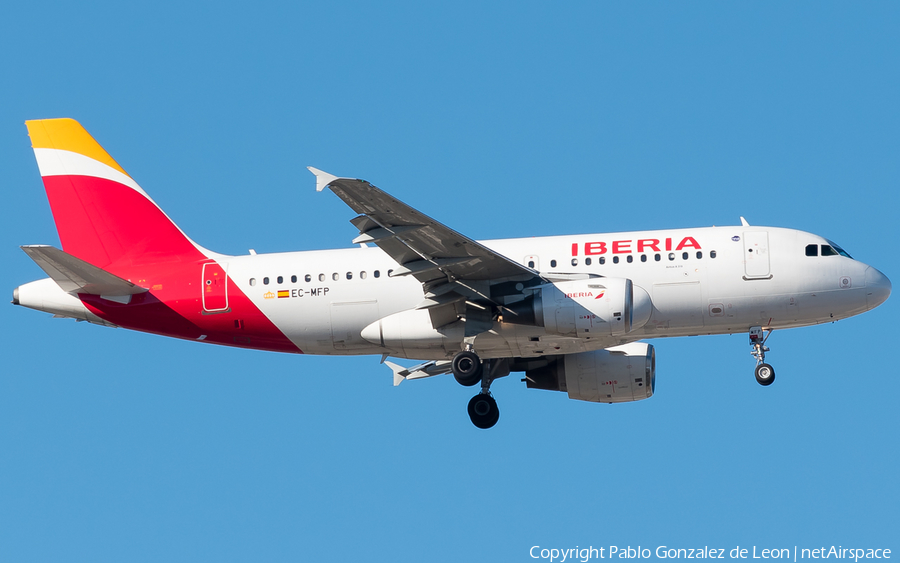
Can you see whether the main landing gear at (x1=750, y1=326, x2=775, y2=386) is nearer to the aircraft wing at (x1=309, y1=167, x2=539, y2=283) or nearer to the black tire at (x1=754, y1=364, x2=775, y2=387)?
the black tire at (x1=754, y1=364, x2=775, y2=387)

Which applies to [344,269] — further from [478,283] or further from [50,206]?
[50,206]

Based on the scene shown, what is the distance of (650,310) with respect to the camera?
2989cm

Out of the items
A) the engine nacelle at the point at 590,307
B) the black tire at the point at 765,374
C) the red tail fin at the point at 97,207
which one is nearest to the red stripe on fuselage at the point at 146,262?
the red tail fin at the point at 97,207

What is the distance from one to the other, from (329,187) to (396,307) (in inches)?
271

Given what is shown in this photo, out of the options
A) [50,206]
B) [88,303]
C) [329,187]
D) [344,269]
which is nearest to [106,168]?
[50,206]

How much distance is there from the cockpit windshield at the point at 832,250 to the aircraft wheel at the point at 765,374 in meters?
3.66

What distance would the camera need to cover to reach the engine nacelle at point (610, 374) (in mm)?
34562

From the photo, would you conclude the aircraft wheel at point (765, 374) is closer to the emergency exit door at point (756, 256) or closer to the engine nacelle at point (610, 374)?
the emergency exit door at point (756, 256)

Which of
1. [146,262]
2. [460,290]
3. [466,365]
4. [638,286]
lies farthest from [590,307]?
[146,262]

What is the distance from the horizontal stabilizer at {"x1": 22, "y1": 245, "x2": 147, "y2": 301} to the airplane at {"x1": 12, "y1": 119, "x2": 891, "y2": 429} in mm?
56

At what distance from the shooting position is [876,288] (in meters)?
31.5

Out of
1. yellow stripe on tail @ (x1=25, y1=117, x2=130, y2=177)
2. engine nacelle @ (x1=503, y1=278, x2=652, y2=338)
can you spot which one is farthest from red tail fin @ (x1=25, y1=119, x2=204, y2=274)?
engine nacelle @ (x1=503, y1=278, x2=652, y2=338)

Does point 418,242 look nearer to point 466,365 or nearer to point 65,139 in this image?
point 466,365

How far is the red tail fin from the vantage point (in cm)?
3384
